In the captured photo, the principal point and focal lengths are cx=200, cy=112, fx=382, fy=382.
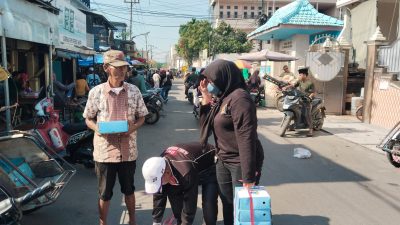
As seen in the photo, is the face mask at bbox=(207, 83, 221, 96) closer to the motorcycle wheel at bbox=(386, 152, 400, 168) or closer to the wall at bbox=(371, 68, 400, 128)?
the motorcycle wheel at bbox=(386, 152, 400, 168)

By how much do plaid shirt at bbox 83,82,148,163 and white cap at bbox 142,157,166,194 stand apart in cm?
72

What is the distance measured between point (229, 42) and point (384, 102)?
36031mm

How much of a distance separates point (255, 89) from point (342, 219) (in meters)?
11.9

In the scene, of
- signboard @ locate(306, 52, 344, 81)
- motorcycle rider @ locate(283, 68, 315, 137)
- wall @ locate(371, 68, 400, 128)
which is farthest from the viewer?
signboard @ locate(306, 52, 344, 81)

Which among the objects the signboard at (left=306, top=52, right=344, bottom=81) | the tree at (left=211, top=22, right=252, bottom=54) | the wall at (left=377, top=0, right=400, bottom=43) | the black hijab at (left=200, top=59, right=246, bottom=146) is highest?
the tree at (left=211, top=22, right=252, bottom=54)

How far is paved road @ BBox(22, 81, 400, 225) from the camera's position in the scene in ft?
14.3

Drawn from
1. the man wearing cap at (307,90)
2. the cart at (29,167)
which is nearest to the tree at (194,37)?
the man wearing cap at (307,90)

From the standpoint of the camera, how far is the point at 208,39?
52938 millimetres

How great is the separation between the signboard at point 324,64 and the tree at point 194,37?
40.2 m

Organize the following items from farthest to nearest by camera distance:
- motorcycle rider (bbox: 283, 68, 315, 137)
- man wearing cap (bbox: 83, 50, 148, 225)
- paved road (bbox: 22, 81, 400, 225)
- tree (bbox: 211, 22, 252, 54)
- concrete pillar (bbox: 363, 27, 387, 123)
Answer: tree (bbox: 211, 22, 252, 54), concrete pillar (bbox: 363, 27, 387, 123), motorcycle rider (bbox: 283, 68, 315, 137), paved road (bbox: 22, 81, 400, 225), man wearing cap (bbox: 83, 50, 148, 225)

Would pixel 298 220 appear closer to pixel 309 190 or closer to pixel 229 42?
pixel 309 190

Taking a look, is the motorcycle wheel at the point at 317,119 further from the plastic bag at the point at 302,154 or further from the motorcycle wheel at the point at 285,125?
the plastic bag at the point at 302,154

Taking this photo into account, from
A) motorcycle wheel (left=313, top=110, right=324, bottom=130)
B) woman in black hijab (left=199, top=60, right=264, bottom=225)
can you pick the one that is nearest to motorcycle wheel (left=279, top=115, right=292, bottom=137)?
motorcycle wheel (left=313, top=110, right=324, bottom=130)

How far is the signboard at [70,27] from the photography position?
11.1 meters
